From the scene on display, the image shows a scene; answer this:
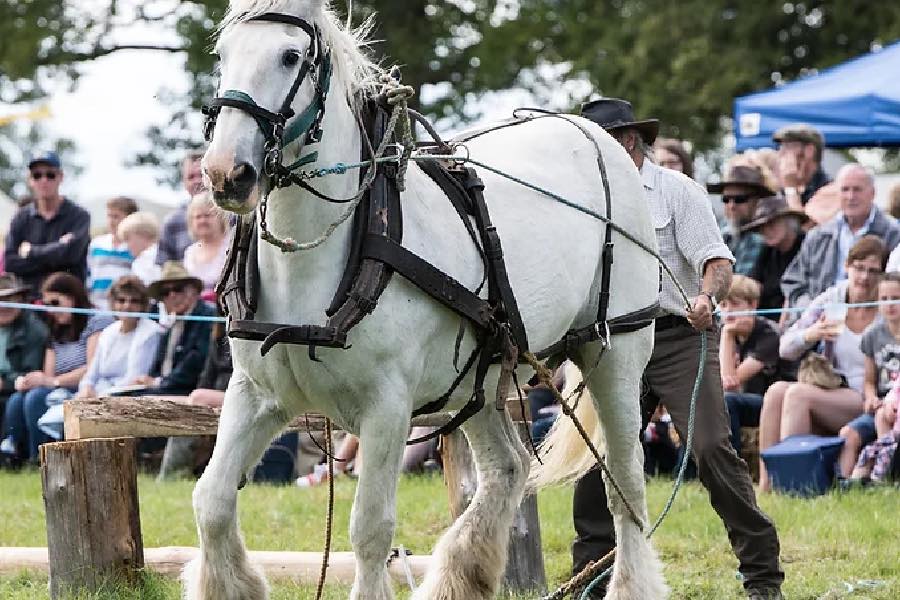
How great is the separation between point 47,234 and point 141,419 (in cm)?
652

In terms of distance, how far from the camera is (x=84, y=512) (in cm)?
632

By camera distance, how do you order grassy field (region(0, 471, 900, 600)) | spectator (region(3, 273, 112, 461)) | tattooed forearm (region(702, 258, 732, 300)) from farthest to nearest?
spectator (region(3, 273, 112, 461)) < grassy field (region(0, 471, 900, 600)) < tattooed forearm (region(702, 258, 732, 300))

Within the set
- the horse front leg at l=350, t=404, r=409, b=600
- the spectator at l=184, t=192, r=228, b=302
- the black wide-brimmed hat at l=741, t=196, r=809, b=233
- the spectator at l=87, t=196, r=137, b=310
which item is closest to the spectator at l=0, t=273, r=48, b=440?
the spectator at l=87, t=196, r=137, b=310

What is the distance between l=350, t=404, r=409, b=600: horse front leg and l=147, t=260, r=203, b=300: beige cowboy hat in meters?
6.18

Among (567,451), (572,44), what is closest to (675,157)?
(567,451)

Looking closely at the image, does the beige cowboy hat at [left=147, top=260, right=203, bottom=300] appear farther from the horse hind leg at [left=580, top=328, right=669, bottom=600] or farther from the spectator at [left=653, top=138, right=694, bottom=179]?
the horse hind leg at [left=580, top=328, right=669, bottom=600]

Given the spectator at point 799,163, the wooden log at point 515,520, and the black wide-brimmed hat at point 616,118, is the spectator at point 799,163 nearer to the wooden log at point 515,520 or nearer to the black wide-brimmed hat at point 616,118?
the black wide-brimmed hat at point 616,118

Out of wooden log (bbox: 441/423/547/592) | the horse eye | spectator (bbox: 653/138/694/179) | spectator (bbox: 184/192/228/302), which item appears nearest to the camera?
the horse eye

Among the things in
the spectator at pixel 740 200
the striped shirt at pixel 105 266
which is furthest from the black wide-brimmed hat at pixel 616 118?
the striped shirt at pixel 105 266

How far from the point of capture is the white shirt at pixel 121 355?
443 inches

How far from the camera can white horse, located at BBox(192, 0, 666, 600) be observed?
182 inches

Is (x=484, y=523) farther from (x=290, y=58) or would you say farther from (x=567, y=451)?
(x=290, y=58)

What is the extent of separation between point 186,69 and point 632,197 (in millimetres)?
18415

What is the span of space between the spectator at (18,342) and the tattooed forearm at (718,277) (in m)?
7.01
